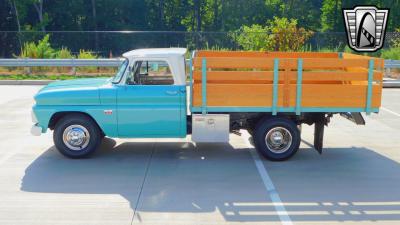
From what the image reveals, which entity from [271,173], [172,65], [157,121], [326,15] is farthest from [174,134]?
[326,15]

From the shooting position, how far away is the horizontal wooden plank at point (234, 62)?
798cm

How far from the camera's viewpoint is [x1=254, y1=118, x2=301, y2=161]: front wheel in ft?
27.4

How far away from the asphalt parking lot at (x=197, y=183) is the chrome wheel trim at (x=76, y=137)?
0.87 ft

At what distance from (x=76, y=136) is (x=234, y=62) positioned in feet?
9.50

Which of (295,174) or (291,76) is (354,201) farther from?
(291,76)

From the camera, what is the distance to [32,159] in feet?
28.2

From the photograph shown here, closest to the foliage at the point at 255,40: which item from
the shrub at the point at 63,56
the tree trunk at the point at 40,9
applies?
the shrub at the point at 63,56

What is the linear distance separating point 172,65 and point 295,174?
262 centimetres

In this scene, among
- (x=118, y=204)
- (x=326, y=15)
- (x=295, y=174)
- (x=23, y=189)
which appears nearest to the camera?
(x=118, y=204)

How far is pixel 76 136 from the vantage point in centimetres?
846

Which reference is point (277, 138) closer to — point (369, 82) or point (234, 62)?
point (234, 62)

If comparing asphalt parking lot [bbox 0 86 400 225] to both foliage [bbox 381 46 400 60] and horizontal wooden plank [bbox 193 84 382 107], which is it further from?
foliage [bbox 381 46 400 60]

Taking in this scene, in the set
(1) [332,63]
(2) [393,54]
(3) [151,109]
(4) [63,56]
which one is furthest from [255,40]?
(3) [151,109]

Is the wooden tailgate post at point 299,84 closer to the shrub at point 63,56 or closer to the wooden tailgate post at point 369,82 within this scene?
the wooden tailgate post at point 369,82
